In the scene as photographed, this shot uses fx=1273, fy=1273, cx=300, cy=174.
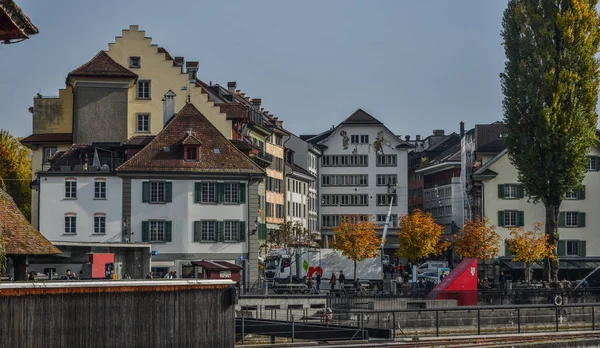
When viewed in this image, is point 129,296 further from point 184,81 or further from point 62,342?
point 184,81

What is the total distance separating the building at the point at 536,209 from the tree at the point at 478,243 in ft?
18.1

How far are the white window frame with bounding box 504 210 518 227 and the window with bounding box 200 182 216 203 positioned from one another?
118ft

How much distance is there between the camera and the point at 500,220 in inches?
4299

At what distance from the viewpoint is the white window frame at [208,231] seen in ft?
267

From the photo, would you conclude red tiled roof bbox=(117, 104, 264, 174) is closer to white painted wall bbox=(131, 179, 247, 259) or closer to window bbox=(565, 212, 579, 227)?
white painted wall bbox=(131, 179, 247, 259)

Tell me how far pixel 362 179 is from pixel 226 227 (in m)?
75.2

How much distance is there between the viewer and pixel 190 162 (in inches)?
3216

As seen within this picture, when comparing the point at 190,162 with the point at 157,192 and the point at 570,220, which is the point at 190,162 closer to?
the point at 157,192

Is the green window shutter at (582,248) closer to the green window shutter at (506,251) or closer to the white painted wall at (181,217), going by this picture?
the green window shutter at (506,251)

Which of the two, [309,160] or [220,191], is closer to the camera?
[220,191]

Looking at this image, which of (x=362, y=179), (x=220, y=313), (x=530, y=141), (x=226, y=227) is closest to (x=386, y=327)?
(x=220, y=313)

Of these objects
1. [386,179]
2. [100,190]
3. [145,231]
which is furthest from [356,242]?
[386,179]

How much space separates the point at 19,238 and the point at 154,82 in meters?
56.4

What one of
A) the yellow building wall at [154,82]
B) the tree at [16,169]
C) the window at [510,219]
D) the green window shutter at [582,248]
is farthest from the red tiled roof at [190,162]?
the green window shutter at [582,248]
